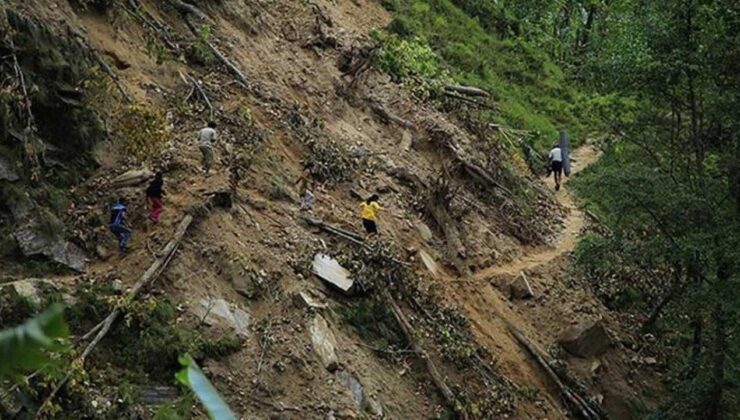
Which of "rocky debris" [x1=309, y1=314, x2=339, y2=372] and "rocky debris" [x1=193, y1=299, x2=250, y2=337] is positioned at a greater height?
"rocky debris" [x1=193, y1=299, x2=250, y2=337]

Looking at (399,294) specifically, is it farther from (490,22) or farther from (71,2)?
(490,22)

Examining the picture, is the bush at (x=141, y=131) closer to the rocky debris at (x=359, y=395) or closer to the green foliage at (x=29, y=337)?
the rocky debris at (x=359, y=395)

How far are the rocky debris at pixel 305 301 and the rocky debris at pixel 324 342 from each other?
0.18 m

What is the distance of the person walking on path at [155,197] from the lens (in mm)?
10102

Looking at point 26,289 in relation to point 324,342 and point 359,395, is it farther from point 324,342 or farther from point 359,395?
point 359,395

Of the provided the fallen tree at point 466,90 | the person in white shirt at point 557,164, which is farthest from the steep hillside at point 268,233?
the person in white shirt at point 557,164

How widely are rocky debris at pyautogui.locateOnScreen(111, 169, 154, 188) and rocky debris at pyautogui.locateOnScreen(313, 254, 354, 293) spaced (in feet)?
8.14

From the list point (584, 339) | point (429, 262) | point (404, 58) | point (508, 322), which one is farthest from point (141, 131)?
point (404, 58)

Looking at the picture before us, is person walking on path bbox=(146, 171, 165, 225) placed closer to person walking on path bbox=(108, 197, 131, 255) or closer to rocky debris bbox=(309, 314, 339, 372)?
person walking on path bbox=(108, 197, 131, 255)

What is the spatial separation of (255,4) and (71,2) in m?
5.18

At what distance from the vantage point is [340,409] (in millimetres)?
9680

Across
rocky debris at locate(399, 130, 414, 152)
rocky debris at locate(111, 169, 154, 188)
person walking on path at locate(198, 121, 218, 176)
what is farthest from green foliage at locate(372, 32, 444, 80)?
rocky debris at locate(111, 169, 154, 188)

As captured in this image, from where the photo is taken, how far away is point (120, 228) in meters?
9.70

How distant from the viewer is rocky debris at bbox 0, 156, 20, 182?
9336mm
